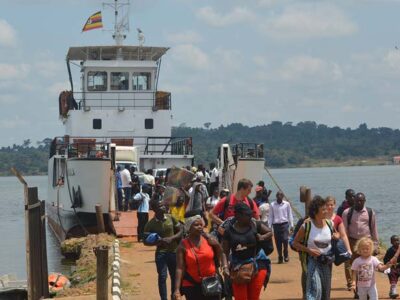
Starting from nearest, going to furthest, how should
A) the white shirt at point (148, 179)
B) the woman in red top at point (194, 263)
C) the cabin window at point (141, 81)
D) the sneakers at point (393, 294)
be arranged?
the woman in red top at point (194, 263) → the sneakers at point (393, 294) → the white shirt at point (148, 179) → the cabin window at point (141, 81)

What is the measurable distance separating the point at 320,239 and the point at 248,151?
19.2 m

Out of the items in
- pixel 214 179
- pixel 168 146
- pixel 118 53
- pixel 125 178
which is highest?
pixel 118 53

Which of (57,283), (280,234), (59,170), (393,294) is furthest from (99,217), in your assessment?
(393,294)

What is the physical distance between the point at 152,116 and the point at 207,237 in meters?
25.8

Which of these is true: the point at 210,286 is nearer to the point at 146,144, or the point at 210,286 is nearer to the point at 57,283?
the point at 57,283

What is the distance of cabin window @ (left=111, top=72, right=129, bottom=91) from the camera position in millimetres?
35969

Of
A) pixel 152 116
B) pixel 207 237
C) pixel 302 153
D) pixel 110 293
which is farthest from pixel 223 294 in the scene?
pixel 302 153

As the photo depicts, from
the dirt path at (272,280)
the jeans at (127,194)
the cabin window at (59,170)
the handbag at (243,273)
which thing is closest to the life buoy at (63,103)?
the cabin window at (59,170)

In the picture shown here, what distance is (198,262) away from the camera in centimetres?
955

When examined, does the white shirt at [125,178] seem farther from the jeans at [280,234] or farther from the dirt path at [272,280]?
the jeans at [280,234]

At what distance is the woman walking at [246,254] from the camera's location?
9922 mm

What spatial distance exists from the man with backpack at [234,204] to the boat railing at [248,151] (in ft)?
54.7

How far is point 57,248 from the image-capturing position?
107ft

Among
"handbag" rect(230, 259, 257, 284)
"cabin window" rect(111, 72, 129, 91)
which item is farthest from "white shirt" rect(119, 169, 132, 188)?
"handbag" rect(230, 259, 257, 284)
